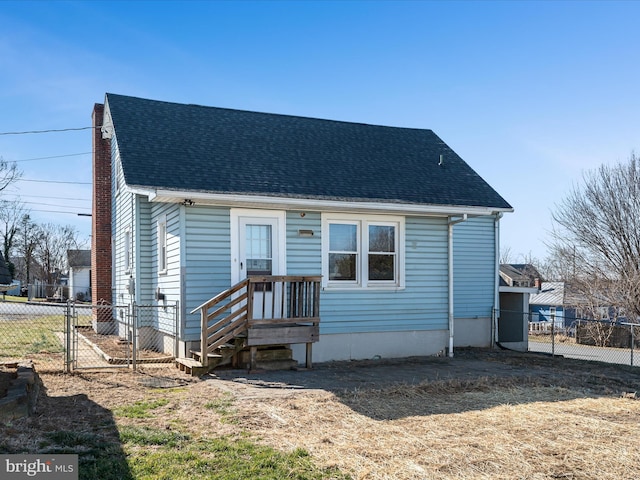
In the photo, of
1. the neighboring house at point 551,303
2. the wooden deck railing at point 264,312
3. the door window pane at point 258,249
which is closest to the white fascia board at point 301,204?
the door window pane at point 258,249

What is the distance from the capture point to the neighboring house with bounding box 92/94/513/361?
1089cm

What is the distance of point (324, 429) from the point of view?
253 inches

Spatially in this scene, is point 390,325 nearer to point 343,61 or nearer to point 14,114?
point 343,61

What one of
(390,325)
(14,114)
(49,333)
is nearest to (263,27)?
(390,325)

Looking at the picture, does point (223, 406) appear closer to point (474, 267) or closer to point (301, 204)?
point (301, 204)

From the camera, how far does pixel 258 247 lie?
11.4 m

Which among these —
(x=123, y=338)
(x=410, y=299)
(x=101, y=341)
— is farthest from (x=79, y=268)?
(x=410, y=299)

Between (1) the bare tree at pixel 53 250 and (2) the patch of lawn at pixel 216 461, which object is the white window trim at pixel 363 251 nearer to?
(2) the patch of lawn at pixel 216 461

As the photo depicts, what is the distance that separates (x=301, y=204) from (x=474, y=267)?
23.1 ft

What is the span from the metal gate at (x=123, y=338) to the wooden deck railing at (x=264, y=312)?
0.96 meters

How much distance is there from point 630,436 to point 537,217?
2326 cm

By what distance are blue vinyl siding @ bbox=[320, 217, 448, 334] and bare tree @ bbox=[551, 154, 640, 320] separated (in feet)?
47.0

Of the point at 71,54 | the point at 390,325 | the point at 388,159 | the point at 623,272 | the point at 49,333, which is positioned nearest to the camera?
the point at 390,325

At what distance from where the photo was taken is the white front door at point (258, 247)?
11102 millimetres
